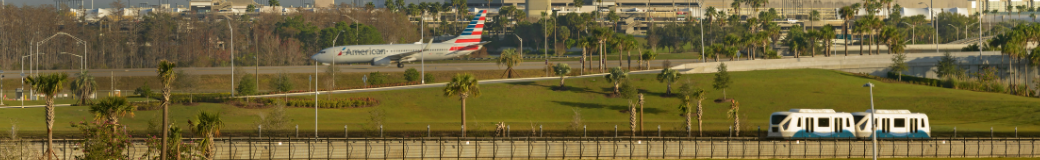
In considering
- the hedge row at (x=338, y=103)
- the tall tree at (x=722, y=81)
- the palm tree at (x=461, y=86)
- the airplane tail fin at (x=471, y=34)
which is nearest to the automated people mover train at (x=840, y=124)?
the palm tree at (x=461, y=86)

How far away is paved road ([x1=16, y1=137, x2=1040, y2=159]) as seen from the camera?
4344cm

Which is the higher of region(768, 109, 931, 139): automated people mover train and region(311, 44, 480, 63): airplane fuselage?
region(311, 44, 480, 63): airplane fuselage

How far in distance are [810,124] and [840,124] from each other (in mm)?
1921

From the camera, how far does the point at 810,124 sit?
5475 centimetres

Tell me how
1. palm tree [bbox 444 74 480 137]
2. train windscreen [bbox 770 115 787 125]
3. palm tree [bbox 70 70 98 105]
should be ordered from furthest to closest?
palm tree [bbox 70 70 98 105], palm tree [bbox 444 74 480 137], train windscreen [bbox 770 115 787 125]

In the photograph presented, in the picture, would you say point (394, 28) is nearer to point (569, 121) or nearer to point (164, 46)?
point (164, 46)

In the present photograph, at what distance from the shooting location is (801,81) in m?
89.9

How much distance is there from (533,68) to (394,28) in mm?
63494

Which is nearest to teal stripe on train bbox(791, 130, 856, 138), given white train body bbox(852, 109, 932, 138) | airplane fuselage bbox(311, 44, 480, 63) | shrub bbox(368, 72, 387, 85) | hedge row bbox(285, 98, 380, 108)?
white train body bbox(852, 109, 932, 138)

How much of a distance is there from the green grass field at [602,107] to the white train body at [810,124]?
399 inches

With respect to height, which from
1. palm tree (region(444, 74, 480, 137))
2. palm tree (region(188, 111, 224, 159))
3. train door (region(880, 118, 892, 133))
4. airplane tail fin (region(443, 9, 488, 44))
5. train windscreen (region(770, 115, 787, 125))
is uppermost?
airplane tail fin (region(443, 9, 488, 44))

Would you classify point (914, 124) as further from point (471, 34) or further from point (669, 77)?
point (471, 34)

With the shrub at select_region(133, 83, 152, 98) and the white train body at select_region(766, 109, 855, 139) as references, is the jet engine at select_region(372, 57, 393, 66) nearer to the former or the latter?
the shrub at select_region(133, 83, 152, 98)

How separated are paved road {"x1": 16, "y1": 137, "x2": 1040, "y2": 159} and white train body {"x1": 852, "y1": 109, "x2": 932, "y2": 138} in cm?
653
